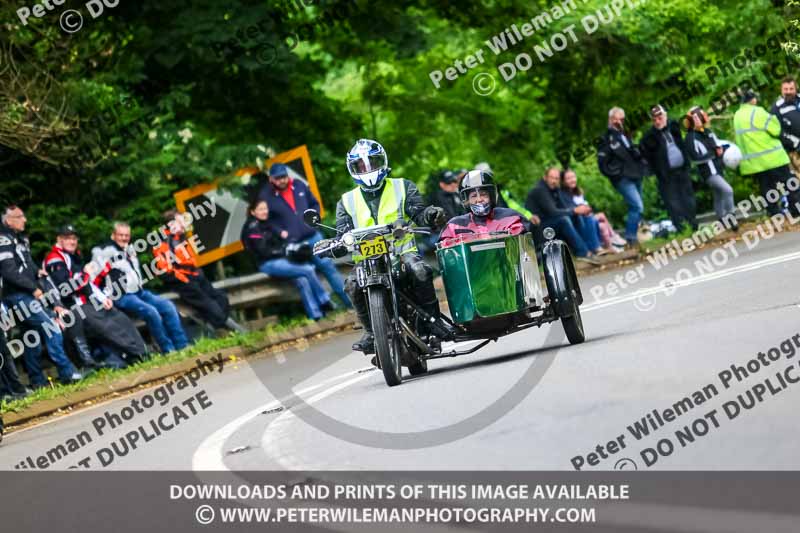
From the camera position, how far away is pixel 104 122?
2220cm

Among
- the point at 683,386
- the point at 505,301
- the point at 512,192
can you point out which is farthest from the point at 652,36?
the point at 683,386

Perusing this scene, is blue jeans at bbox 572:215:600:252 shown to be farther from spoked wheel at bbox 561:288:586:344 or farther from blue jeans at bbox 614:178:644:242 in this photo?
spoked wheel at bbox 561:288:586:344

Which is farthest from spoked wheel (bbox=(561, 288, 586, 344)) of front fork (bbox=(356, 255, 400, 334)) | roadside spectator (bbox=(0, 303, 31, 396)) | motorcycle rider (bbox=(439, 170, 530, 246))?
roadside spectator (bbox=(0, 303, 31, 396))

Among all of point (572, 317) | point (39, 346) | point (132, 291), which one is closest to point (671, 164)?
point (132, 291)

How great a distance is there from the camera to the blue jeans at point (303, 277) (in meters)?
21.3

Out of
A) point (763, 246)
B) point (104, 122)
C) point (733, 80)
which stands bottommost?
point (763, 246)

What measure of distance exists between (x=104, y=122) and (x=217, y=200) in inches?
78.0

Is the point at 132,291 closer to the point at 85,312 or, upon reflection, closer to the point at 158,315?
the point at 158,315

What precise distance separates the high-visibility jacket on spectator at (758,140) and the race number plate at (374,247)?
11663mm

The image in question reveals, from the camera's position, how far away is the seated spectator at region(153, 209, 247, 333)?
2098 cm

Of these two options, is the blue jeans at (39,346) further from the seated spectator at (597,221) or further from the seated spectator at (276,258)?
the seated spectator at (597,221)

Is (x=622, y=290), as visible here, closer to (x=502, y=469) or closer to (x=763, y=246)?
(x=763, y=246)

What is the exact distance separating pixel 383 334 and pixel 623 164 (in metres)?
11.5

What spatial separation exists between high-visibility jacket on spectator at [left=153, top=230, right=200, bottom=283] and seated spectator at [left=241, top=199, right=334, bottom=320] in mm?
870
